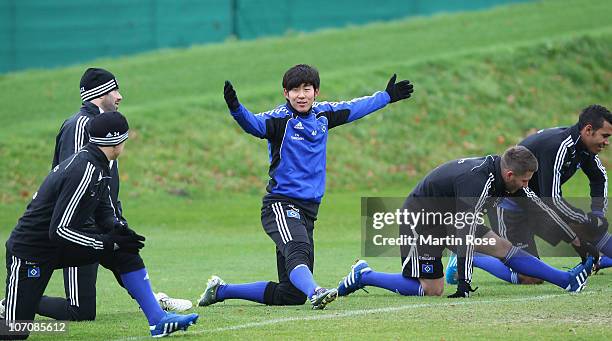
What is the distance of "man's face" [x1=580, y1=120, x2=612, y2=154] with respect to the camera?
11.6 meters

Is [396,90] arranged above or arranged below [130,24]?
below

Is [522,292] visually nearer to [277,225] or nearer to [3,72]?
[277,225]

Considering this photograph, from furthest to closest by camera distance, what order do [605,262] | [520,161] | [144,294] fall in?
[605,262] → [520,161] → [144,294]

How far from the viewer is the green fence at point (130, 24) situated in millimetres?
29250

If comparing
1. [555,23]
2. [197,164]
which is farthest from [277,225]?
[555,23]

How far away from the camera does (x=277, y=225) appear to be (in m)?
10.5

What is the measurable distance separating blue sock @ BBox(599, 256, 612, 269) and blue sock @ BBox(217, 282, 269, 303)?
3.88 metres

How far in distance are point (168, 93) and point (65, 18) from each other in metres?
4.14

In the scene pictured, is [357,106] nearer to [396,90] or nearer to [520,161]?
[396,90]

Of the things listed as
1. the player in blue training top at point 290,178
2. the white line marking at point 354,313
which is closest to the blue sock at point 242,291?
the player in blue training top at point 290,178

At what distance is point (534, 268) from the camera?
11.1 meters

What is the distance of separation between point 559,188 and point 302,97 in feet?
9.67

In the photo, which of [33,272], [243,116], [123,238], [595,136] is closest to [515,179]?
[595,136]

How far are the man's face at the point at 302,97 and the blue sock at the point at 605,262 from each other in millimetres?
3914
